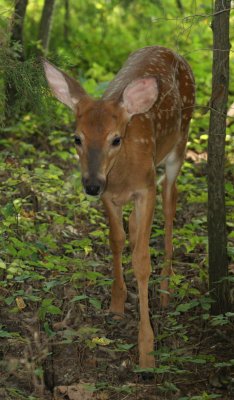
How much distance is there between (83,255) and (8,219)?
72 cm

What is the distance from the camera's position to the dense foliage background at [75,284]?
5.13 m

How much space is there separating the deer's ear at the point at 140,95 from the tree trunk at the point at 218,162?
474 mm

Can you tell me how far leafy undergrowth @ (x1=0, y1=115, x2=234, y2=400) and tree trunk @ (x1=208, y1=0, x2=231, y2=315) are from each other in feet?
0.54

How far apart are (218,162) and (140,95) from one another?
2.43 feet

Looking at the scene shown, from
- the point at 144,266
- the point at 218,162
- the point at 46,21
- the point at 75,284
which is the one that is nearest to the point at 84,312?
the point at 75,284

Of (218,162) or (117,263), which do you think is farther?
(117,263)

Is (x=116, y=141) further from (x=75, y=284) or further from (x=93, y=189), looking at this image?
(x=75, y=284)

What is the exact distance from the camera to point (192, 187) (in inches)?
332

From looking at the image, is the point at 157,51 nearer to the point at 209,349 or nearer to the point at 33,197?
the point at 33,197

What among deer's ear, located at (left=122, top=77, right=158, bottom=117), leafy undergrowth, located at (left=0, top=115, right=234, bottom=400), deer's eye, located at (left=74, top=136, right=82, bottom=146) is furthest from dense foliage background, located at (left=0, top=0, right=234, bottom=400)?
deer's eye, located at (left=74, top=136, right=82, bottom=146)

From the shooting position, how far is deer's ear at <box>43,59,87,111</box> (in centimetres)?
584

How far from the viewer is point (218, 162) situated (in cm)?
573

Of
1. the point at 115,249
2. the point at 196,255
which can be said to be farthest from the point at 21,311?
the point at 196,255

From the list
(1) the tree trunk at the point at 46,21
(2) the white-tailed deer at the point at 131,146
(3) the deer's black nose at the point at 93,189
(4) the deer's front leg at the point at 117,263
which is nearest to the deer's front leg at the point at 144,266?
(2) the white-tailed deer at the point at 131,146
